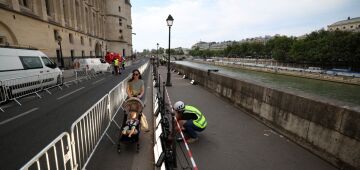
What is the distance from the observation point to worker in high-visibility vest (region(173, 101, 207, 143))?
16.9 feet

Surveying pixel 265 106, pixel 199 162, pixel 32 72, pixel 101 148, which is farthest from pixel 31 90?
pixel 265 106

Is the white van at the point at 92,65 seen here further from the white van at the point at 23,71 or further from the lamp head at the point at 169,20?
the lamp head at the point at 169,20

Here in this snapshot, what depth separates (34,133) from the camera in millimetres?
5648

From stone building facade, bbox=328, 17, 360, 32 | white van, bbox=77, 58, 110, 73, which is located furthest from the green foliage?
stone building facade, bbox=328, 17, 360, 32

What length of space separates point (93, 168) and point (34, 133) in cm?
308

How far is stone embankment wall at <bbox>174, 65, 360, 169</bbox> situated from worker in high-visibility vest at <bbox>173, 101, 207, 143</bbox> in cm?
247

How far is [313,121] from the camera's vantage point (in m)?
4.54

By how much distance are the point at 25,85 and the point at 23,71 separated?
2.76ft

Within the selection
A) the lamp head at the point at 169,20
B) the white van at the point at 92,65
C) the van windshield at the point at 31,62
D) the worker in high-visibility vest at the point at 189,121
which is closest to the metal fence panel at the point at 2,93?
the van windshield at the point at 31,62

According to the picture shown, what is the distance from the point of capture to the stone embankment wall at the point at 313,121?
3.68 meters

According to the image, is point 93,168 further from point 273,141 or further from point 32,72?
point 32,72

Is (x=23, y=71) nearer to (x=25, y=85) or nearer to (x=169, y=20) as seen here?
(x=25, y=85)

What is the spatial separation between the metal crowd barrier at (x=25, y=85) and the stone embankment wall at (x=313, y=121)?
35.6ft

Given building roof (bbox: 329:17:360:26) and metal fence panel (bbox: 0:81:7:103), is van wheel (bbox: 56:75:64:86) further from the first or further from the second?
building roof (bbox: 329:17:360:26)
